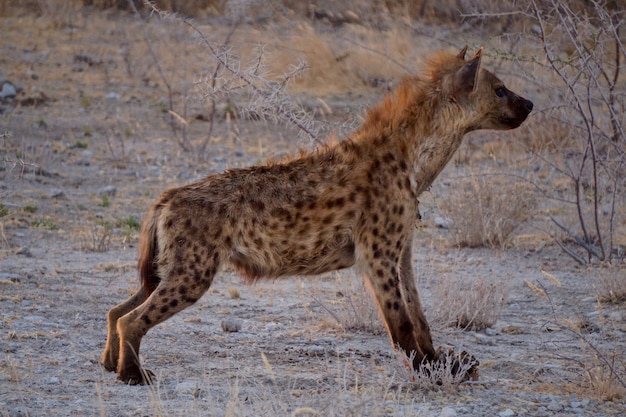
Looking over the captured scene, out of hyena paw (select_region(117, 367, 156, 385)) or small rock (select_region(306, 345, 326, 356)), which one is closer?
hyena paw (select_region(117, 367, 156, 385))

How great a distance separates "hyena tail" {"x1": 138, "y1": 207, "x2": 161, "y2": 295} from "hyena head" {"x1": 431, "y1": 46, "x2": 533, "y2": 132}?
66.7 inches

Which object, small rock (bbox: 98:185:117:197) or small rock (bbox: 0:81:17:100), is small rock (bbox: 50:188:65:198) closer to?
small rock (bbox: 98:185:117:197)

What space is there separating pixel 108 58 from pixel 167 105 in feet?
7.26

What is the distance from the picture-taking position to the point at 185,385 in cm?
499

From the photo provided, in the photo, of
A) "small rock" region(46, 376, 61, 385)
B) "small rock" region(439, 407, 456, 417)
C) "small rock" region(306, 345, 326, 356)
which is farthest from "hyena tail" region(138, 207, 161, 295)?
"small rock" region(439, 407, 456, 417)

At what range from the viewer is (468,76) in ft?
18.4

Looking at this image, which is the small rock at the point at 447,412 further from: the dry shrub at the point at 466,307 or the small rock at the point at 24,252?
the small rock at the point at 24,252

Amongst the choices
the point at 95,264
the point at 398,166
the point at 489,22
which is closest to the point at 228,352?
the point at 398,166

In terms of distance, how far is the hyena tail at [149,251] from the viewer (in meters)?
5.20

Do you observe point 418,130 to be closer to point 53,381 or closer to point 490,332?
point 490,332

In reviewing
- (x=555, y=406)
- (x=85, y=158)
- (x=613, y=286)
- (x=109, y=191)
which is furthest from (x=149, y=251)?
(x=85, y=158)

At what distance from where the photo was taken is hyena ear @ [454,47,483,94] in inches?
220

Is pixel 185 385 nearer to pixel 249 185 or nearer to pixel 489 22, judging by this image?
pixel 249 185

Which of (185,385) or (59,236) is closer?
(185,385)
